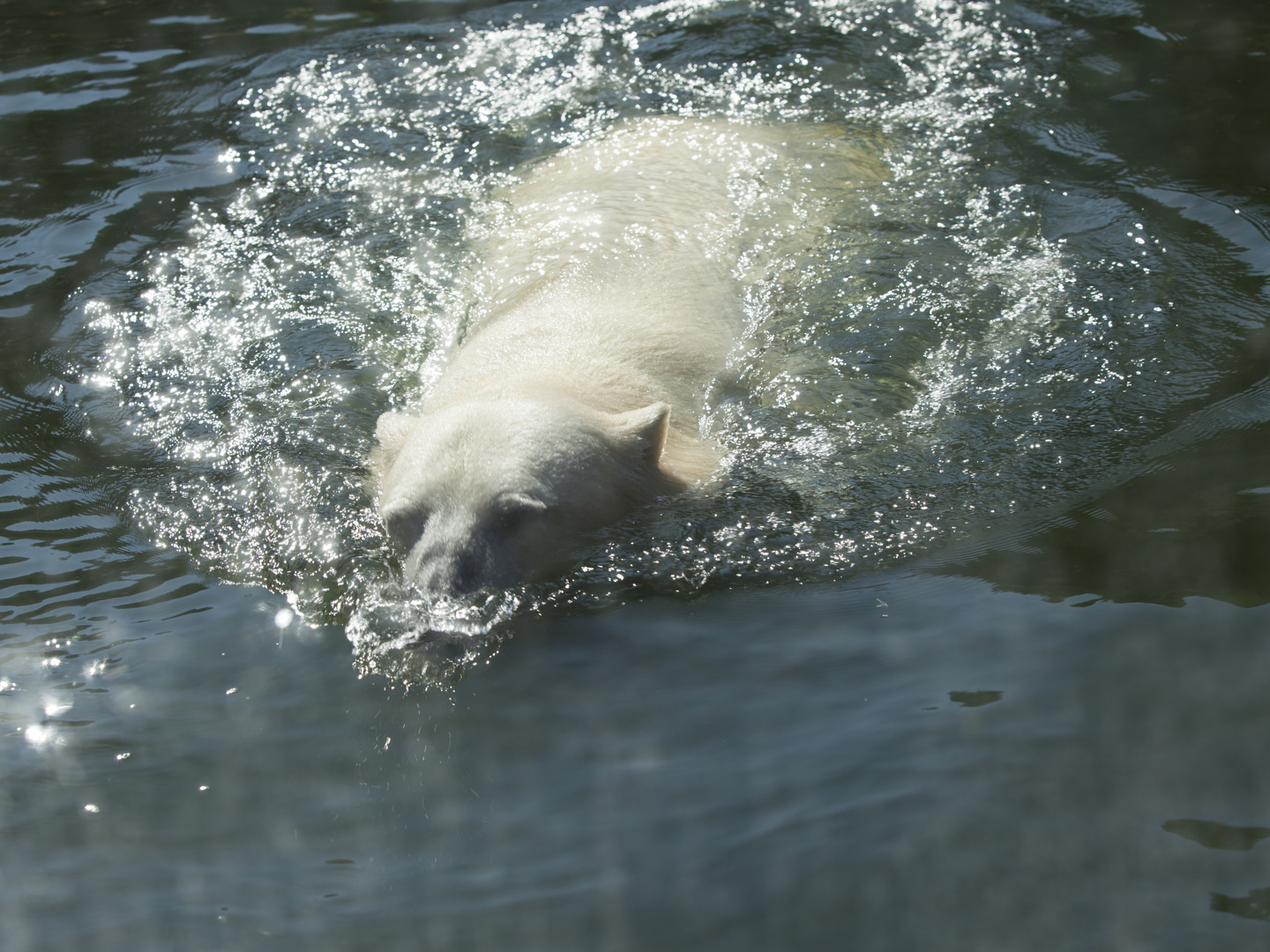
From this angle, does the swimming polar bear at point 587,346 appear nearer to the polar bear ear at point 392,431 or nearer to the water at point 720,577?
the polar bear ear at point 392,431

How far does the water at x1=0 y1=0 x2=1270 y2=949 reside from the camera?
2928 millimetres

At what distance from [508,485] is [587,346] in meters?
1.27

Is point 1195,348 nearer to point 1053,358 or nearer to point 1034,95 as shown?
point 1053,358

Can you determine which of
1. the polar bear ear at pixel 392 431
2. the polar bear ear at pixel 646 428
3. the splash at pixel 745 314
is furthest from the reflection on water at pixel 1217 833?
the polar bear ear at pixel 392 431

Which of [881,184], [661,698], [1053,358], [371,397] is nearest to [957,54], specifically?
[881,184]

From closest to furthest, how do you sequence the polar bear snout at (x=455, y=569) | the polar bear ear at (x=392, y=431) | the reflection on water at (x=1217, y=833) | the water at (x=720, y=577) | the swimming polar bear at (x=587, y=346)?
the reflection on water at (x=1217, y=833) → the water at (x=720, y=577) → the polar bear snout at (x=455, y=569) → the swimming polar bear at (x=587, y=346) → the polar bear ear at (x=392, y=431)

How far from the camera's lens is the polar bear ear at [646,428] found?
448 cm

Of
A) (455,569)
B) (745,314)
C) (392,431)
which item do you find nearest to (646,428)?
(455,569)

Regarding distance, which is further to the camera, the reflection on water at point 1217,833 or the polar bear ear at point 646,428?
the polar bear ear at point 646,428

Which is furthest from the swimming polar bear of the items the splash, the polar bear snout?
the splash

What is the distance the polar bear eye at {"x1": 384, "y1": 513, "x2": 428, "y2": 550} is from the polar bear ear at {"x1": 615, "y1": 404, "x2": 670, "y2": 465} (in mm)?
919

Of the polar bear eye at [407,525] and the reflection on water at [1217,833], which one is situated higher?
the polar bear eye at [407,525]

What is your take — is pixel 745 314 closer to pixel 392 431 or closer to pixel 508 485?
pixel 392 431

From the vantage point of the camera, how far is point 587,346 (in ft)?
17.1
